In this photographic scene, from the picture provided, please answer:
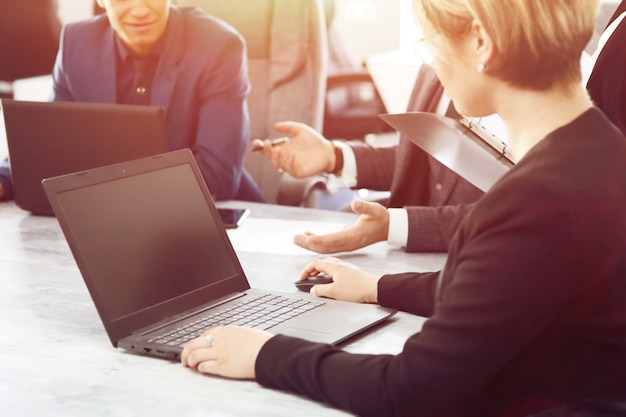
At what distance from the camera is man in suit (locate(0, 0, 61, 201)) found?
319 cm

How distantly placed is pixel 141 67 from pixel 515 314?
5.51 ft

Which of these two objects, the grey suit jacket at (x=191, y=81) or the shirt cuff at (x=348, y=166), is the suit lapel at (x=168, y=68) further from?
the shirt cuff at (x=348, y=166)

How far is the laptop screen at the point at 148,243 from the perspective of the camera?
1.15 m

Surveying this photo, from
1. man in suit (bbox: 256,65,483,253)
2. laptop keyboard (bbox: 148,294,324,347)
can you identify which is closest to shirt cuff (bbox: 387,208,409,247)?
man in suit (bbox: 256,65,483,253)

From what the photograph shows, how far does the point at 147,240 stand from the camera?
4.02 feet

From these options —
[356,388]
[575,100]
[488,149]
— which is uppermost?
[575,100]

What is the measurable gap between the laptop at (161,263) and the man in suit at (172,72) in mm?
855

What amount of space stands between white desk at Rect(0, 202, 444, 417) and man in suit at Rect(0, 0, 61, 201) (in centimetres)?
181

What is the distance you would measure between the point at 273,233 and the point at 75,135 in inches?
17.9

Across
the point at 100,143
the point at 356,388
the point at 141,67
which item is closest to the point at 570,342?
the point at 356,388

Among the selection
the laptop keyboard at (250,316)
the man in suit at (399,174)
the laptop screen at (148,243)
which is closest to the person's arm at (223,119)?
the man in suit at (399,174)

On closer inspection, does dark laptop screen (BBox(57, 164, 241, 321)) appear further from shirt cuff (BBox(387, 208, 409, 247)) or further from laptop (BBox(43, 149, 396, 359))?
shirt cuff (BBox(387, 208, 409, 247))

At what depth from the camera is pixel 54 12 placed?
10.7ft

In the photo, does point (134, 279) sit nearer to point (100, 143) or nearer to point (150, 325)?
point (150, 325)
